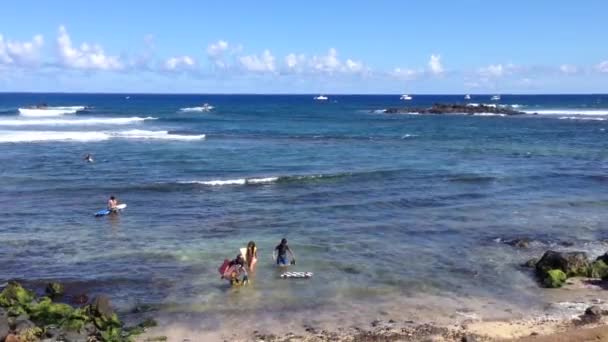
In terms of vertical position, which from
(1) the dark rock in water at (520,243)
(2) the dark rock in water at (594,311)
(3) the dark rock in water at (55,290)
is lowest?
(3) the dark rock in water at (55,290)

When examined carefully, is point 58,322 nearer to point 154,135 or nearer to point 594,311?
point 594,311

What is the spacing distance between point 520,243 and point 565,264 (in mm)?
3754

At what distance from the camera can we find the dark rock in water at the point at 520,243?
72.7 ft

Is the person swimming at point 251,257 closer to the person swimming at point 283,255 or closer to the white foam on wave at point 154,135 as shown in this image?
the person swimming at point 283,255

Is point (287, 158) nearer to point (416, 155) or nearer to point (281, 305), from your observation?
point (416, 155)

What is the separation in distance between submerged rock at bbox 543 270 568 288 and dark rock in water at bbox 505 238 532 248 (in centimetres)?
395

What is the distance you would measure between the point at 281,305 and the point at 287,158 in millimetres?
30735

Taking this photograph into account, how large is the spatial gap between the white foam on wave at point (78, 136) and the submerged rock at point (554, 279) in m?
47.3

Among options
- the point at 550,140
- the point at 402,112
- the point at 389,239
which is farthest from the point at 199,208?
the point at 402,112

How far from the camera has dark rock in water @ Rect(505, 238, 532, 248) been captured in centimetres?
2215

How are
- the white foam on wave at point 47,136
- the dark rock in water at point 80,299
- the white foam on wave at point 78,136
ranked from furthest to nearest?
the white foam on wave at point 78,136 < the white foam on wave at point 47,136 < the dark rock in water at point 80,299

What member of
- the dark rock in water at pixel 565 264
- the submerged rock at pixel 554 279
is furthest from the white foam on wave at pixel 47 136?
the submerged rock at pixel 554 279

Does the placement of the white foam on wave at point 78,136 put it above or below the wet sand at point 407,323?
above

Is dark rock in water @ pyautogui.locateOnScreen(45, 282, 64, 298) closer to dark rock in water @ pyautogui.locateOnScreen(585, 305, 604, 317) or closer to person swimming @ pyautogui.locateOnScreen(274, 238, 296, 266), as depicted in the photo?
person swimming @ pyautogui.locateOnScreen(274, 238, 296, 266)
